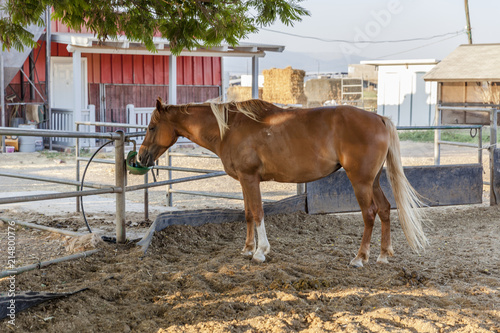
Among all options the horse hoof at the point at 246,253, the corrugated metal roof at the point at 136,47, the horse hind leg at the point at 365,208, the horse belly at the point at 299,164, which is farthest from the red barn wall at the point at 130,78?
the horse hind leg at the point at 365,208

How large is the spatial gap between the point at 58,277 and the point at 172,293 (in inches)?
37.6

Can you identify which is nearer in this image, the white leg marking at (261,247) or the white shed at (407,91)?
the white leg marking at (261,247)

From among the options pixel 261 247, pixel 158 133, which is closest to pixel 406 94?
pixel 158 133

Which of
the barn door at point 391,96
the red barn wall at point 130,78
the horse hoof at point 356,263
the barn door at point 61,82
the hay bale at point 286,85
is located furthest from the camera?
the hay bale at point 286,85

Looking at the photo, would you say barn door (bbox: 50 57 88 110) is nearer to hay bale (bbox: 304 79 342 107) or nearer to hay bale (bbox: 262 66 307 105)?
hay bale (bbox: 262 66 307 105)

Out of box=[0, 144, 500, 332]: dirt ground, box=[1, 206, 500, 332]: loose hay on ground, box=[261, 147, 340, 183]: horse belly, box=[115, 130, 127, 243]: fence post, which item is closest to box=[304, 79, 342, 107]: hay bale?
box=[0, 144, 500, 332]: dirt ground

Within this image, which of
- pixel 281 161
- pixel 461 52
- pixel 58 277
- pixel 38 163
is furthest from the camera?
pixel 461 52

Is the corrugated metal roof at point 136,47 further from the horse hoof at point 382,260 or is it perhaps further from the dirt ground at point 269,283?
the horse hoof at point 382,260

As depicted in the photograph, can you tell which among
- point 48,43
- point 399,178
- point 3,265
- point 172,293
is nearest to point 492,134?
point 399,178

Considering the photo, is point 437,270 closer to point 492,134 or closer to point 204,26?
point 204,26

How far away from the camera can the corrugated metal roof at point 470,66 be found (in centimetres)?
1255

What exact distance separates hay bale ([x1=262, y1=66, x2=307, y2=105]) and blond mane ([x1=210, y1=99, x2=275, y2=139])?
71.0 ft

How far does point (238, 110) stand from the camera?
493 centimetres

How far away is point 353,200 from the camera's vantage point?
673 centimetres
